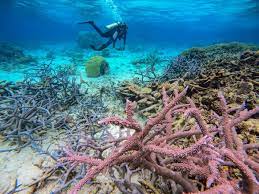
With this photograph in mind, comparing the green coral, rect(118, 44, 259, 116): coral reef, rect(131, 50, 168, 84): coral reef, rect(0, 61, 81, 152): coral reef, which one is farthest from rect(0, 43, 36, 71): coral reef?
rect(118, 44, 259, 116): coral reef

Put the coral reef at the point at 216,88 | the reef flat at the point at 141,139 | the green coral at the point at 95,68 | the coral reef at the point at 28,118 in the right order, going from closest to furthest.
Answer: the reef flat at the point at 141,139, the coral reef at the point at 216,88, the coral reef at the point at 28,118, the green coral at the point at 95,68

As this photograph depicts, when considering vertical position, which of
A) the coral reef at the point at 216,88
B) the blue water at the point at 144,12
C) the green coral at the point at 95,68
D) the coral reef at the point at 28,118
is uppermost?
the blue water at the point at 144,12

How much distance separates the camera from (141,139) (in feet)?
4.83

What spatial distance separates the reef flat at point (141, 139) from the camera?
55.8 inches

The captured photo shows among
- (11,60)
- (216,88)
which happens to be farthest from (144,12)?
(216,88)

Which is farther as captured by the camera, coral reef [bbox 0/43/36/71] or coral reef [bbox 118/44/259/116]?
coral reef [bbox 0/43/36/71]

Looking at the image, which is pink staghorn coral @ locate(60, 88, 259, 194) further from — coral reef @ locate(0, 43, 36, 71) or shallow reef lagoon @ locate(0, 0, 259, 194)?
coral reef @ locate(0, 43, 36, 71)

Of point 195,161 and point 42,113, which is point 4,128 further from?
point 195,161

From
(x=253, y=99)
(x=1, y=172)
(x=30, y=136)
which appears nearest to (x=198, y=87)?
(x=253, y=99)

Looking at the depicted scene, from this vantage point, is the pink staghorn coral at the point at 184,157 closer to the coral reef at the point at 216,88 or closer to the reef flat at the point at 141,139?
the reef flat at the point at 141,139

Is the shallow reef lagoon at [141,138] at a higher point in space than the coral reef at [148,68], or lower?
lower

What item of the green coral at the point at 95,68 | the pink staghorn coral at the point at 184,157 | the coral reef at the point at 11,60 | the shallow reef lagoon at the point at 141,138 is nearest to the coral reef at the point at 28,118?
the shallow reef lagoon at the point at 141,138

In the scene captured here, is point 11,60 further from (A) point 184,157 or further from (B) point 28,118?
(A) point 184,157

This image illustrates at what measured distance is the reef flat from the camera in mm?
1417
